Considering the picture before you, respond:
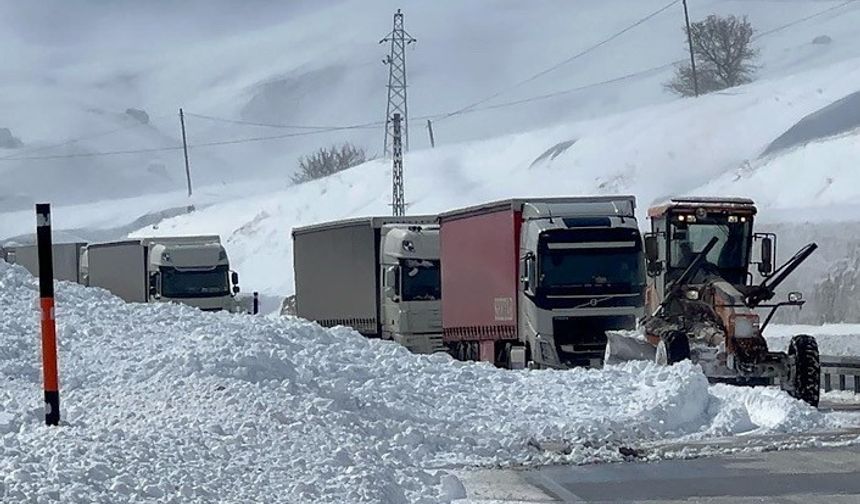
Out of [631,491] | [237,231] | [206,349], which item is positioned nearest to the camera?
[631,491]

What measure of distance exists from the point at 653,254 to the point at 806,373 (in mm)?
3433

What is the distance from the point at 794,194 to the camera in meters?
57.4

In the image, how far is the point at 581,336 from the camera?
2511 centimetres

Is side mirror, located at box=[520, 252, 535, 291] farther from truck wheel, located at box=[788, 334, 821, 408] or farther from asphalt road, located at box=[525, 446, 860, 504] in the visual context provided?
asphalt road, located at box=[525, 446, 860, 504]

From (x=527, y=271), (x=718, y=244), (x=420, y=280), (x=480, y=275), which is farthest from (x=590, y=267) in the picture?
(x=420, y=280)

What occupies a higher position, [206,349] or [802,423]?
[206,349]

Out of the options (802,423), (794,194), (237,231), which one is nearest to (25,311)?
A: (802,423)

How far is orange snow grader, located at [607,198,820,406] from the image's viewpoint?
19484mm

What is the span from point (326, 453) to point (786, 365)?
10.4 m

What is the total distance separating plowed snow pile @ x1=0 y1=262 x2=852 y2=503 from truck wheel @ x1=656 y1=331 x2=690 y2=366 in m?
1.08

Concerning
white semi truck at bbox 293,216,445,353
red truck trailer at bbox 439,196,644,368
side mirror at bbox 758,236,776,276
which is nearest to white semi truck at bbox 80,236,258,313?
white semi truck at bbox 293,216,445,353

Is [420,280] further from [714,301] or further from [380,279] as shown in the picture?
[714,301]

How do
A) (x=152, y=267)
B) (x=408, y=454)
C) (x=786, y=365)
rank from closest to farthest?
(x=408, y=454)
(x=786, y=365)
(x=152, y=267)

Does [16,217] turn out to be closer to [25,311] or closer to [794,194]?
[794,194]
